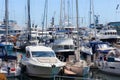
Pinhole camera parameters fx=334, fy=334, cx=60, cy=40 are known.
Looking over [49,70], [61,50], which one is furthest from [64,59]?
[49,70]

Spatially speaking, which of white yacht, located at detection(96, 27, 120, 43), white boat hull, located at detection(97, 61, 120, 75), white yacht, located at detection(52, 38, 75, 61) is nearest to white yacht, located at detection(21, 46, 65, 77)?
white boat hull, located at detection(97, 61, 120, 75)

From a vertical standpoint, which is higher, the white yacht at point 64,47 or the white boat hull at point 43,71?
the white yacht at point 64,47

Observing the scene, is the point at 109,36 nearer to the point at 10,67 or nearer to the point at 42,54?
the point at 42,54

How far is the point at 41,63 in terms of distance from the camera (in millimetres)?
24266

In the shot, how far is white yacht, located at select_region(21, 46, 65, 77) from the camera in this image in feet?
78.7

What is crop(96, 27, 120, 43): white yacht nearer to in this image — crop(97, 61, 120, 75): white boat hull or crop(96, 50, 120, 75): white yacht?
crop(96, 50, 120, 75): white yacht

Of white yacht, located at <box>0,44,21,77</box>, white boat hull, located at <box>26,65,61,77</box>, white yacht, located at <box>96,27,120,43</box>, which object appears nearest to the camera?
white boat hull, located at <box>26,65,61,77</box>

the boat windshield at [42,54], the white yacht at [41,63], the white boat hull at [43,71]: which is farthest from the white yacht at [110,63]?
the white boat hull at [43,71]

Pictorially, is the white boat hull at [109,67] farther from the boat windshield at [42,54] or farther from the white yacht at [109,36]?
the white yacht at [109,36]

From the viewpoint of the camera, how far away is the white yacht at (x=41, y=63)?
24000 millimetres


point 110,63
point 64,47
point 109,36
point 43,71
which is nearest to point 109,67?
point 110,63

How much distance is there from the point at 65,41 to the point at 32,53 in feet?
34.2

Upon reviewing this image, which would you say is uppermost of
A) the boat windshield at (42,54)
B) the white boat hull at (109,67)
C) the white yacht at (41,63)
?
the boat windshield at (42,54)

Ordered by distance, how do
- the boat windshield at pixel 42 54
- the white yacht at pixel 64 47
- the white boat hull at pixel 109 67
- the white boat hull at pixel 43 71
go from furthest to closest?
the white yacht at pixel 64 47
the white boat hull at pixel 109 67
the boat windshield at pixel 42 54
the white boat hull at pixel 43 71
